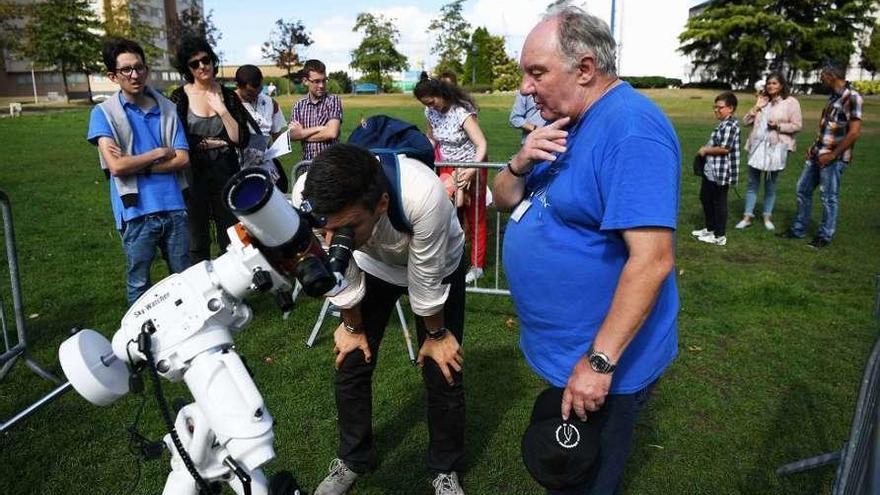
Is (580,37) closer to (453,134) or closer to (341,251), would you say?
(341,251)

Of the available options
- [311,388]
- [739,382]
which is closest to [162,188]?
[311,388]

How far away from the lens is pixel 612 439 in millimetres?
2230

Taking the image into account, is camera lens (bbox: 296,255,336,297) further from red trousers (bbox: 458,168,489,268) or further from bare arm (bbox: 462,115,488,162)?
bare arm (bbox: 462,115,488,162)

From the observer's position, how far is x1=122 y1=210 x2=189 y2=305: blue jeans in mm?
4422

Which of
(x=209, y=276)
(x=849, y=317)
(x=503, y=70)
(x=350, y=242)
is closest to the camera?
(x=209, y=276)

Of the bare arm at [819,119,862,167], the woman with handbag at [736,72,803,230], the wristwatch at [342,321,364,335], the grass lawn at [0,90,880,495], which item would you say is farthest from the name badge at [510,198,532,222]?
the woman with handbag at [736,72,803,230]

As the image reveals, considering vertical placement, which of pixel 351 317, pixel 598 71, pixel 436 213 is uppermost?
pixel 598 71

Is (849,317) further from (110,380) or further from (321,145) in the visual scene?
(110,380)

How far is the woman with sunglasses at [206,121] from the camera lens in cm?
522

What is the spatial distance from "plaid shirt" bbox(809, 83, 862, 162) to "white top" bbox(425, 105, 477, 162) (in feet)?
14.3

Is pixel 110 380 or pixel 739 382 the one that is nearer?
pixel 110 380

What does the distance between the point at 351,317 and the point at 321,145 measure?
3805 mm

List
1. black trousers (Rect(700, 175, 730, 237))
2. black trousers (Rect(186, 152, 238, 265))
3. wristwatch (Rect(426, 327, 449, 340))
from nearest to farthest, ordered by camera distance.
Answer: wristwatch (Rect(426, 327, 449, 340)) → black trousers (Rect(186, 152, 238, 265)) → black trousers (Rect(700, 175, 730, 237))

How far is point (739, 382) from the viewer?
4449 millimetres
